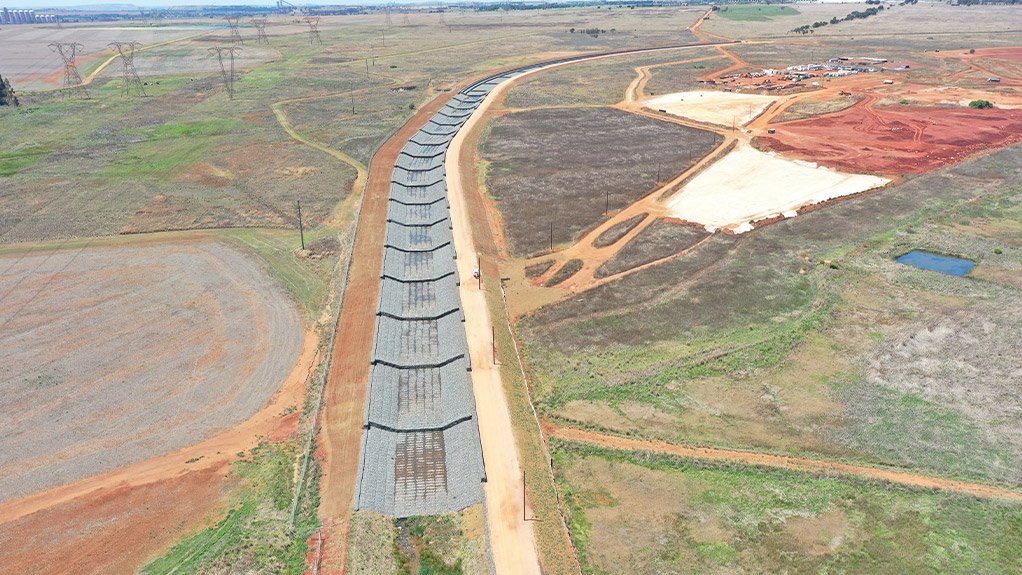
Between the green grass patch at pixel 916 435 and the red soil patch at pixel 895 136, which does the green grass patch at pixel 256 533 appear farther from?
the red soil patch at pixel 895 136

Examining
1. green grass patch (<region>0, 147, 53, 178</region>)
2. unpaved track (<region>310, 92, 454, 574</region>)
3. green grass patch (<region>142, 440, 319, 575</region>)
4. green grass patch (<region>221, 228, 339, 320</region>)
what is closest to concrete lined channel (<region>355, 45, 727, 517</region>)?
unpaved track (<region>310, 92, 454, 574</region>)

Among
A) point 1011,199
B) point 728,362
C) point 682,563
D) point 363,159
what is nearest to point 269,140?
point 363,159

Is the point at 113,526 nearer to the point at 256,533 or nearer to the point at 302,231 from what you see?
the point at 256,533

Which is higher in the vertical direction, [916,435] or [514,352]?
[514,352]

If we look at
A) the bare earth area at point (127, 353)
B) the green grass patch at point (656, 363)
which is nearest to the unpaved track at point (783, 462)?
the green grass patch at point (656, 363)

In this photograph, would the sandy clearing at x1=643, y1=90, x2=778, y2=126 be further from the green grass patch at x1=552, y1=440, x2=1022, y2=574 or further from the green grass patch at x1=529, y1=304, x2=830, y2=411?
the green grass patch at x1=552, y1=440, x2=1022, y2=574

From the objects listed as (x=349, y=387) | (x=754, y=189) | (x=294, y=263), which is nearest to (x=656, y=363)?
(x=349, y=387)
